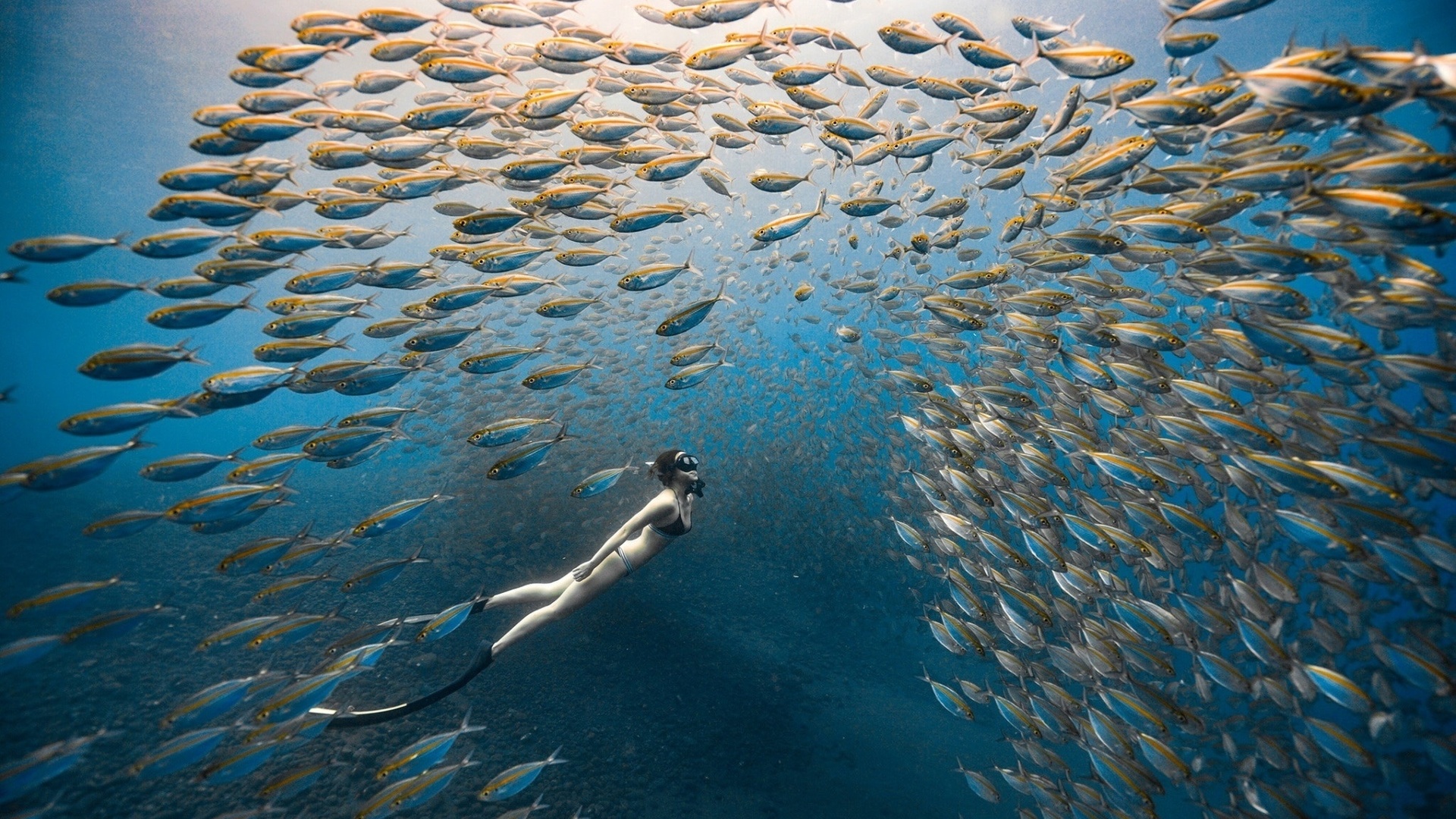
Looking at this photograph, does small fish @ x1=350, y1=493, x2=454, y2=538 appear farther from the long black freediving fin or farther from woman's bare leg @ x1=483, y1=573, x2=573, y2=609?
woman's bare leg @ x1=483, y1=573, x2=573, y2=609

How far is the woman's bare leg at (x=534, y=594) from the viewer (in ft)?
21.0

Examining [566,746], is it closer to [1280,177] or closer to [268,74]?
[268,74]

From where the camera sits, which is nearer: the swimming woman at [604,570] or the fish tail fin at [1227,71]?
the fish tail fin at [1227,71]

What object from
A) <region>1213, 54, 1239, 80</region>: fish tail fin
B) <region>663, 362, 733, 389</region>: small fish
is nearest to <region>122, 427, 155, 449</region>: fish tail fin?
<region>663, 362, 733, 389</region>: small fish

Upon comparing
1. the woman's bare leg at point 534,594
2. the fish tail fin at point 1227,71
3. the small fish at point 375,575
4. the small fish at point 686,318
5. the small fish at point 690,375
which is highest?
the fish tail fin at point 1227,71

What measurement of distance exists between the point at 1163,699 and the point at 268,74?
8.87 m

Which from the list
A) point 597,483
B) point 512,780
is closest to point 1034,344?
point 597,483

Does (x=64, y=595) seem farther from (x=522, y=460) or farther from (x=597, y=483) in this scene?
(x=597, y=483)

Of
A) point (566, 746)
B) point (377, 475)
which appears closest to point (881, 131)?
point (566, 746)

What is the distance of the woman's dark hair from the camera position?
18.8 ft

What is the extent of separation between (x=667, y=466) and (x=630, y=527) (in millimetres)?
763

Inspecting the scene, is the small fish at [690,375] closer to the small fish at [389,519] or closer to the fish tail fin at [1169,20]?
the small fish at [389,519]

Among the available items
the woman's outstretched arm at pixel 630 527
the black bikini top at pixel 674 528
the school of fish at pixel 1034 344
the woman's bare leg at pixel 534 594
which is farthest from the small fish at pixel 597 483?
the woman's bare leg at pixel 534 594

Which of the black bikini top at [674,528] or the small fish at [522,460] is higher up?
the small fish at [522,460]
